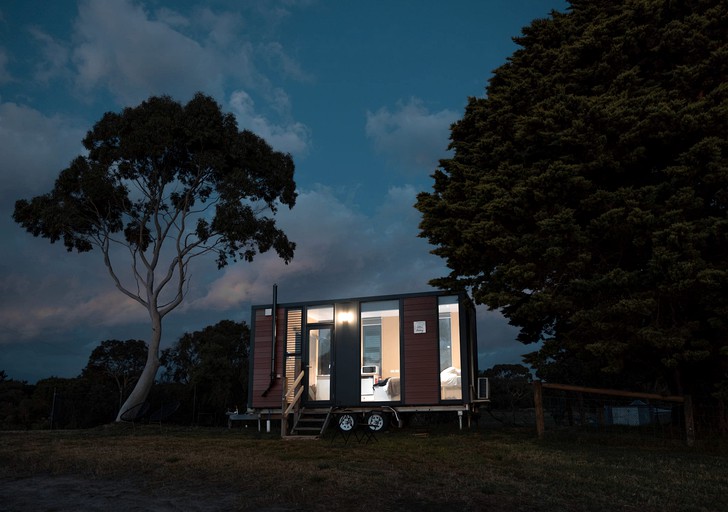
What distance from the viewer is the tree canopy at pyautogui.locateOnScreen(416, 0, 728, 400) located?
32.8 ft

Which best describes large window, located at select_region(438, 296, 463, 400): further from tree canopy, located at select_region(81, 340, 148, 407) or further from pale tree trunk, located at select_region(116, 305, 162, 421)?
tree canopy, located at select_region(81, 340, 148, 407)

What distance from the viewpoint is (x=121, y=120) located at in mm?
20828

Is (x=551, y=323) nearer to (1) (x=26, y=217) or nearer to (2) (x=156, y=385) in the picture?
(1) (x=26, y=217)

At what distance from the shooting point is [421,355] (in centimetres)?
1380

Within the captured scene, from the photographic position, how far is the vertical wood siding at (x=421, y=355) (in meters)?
13.6

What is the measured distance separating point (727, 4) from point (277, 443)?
42.0ft

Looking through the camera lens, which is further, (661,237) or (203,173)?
(203,173)

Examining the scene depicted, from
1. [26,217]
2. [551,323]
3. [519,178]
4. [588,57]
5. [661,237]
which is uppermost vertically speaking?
[588,57]

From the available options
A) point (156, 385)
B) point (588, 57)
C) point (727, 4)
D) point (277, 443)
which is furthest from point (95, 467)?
point (156, 385)

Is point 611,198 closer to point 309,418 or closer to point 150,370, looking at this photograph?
point 309,418

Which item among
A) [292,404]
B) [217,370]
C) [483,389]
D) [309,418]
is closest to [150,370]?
[309,418]

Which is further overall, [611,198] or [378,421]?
[378,421]

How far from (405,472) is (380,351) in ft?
23.6

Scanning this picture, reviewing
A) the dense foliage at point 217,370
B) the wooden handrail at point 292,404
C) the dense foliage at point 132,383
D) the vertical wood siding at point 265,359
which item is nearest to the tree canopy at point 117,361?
the dense foliage at point 132,383
